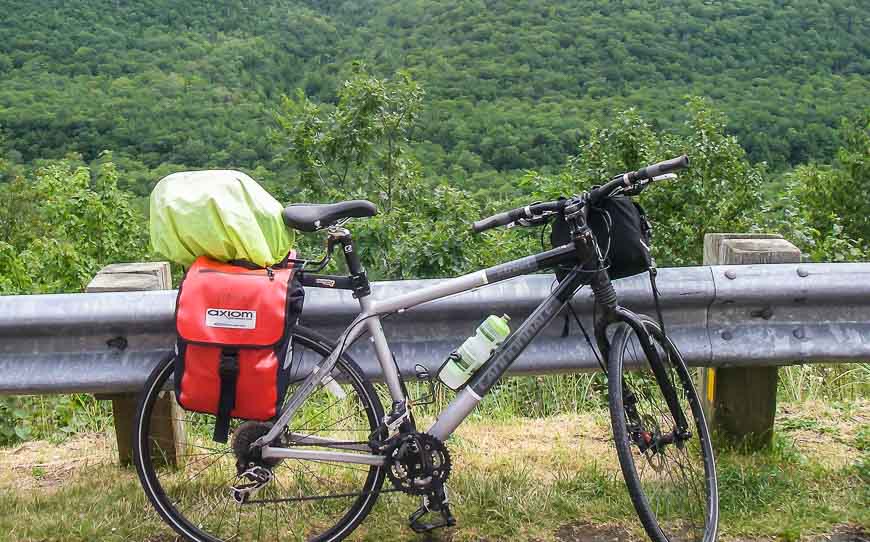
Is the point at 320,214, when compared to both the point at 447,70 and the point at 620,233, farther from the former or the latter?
the point at 447,70

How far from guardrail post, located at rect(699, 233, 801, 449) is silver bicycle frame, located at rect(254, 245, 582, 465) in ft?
2.89

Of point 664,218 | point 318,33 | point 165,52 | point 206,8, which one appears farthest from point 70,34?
→ point 664,218

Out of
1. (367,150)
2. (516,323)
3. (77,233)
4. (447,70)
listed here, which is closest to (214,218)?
(516,323)

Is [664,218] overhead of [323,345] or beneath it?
beneath

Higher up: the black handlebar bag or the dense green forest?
the black handlebar bag

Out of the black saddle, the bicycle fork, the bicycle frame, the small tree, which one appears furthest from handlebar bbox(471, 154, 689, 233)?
the small tree

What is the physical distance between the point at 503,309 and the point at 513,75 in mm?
54894

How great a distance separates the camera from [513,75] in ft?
185

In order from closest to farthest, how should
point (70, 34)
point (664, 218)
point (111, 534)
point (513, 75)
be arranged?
point (111, 534) < point (664, 218) < point (513, 75) < point (70, 34)

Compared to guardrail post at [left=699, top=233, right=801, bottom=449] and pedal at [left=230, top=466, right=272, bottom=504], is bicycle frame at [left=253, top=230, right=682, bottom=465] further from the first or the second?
guardrail post at [left=699, top=233, right=801, bottom=449]

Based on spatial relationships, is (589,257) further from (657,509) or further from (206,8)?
(206,8)

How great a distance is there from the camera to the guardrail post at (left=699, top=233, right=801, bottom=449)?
330 centimetres

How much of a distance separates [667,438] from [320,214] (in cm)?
131

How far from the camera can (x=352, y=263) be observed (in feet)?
9.21
